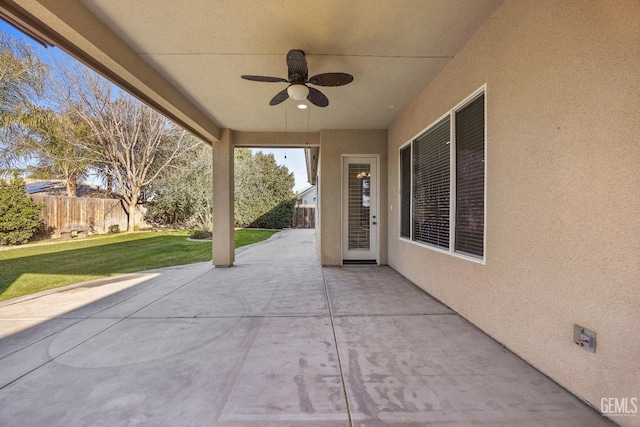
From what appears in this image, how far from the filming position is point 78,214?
1105 centimetres

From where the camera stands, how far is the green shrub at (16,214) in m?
8.31

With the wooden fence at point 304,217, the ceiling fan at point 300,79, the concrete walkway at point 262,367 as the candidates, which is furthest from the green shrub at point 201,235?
the ceiling fan at point 300,79

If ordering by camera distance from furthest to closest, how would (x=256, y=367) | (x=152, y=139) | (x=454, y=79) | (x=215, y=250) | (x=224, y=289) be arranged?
(x=152, y=139), (x=215, y=250), (x=224, y=289), (x=454, y=79), (x=256, y=367)

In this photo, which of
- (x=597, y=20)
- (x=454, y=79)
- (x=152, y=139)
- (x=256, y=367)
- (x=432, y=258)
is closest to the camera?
(x=597, y=20)

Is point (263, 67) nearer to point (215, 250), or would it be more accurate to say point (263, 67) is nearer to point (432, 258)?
point (432, 258)

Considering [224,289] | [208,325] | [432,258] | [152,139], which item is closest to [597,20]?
[432,258]

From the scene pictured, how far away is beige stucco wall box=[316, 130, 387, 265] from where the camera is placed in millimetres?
6000

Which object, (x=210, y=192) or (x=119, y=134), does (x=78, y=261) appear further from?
(x=119, y=134)

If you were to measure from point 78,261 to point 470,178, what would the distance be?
27.8 feet

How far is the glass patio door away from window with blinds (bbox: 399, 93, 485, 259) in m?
1.29

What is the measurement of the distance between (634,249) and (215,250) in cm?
609

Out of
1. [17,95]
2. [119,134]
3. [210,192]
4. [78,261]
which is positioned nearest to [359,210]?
[78,261]

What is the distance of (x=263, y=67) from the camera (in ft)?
11.7

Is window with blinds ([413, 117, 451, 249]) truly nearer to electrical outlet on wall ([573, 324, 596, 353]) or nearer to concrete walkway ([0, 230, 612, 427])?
concrete walkway ([0, 230, 612, 427])
